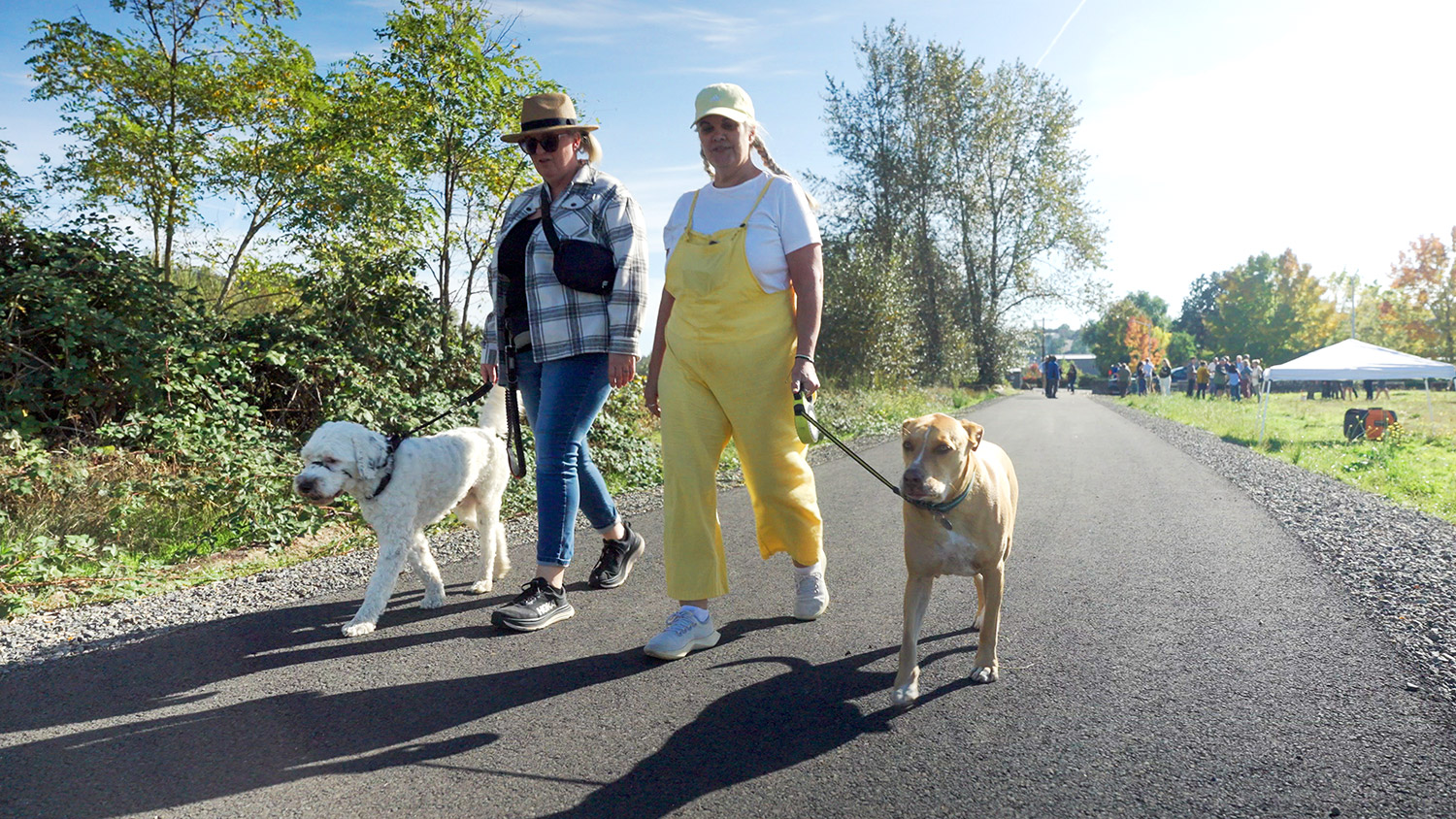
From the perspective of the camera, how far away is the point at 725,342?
140 inches

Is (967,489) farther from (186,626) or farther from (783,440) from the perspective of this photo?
(186,626)

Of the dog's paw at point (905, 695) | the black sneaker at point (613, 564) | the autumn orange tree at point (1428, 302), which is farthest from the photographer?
the autumn orange tree at point (1428, 302)

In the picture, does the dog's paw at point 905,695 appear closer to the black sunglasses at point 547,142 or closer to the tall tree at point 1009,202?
the black sunglasses at point 547,142

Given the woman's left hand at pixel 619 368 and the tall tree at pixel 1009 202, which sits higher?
the tall tree at pixel 1009 202

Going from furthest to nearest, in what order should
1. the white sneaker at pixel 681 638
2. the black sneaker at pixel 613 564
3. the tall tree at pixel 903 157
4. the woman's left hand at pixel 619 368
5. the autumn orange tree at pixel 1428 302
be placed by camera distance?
the autumn orange tree at pixel 1428 302 → the tall tree at pixel 903 157 → the black sneaker at pixel 613 564 → the woman's left hand at pixel 619 368 → the white sneaker at pixel 681 638

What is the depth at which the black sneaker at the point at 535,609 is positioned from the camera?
12.7 feet

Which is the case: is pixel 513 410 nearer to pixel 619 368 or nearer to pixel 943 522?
pixel 619 368

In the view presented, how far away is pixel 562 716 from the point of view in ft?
9.74

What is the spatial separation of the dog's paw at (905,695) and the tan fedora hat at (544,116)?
2958 millimetres

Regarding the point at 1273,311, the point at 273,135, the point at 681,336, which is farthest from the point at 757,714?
the point at 1273,311

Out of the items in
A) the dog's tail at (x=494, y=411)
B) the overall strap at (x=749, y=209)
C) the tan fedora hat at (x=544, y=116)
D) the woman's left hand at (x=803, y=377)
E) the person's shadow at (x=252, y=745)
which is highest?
the tan fedora hat at (x=544, y=116)

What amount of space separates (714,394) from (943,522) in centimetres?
115

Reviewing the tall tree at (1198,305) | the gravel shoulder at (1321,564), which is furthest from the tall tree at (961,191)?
the tall tree at (1198,305)

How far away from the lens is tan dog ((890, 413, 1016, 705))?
3041mm
